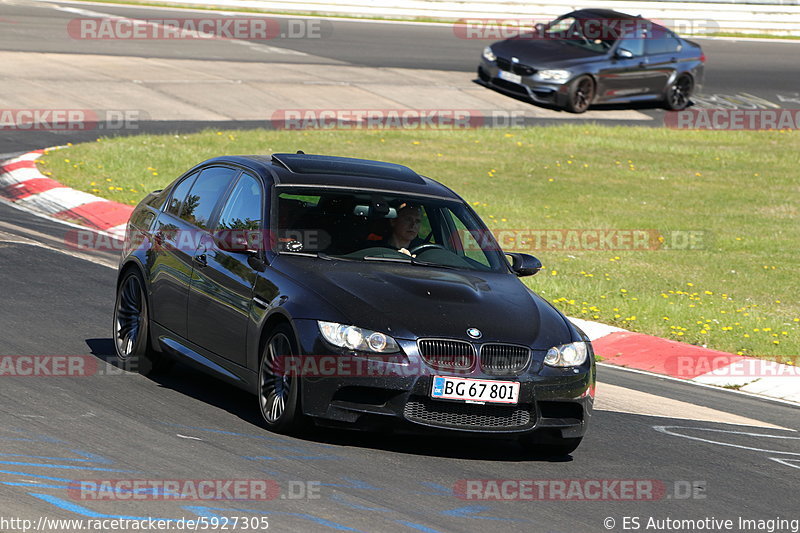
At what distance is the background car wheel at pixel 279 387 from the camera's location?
715cm

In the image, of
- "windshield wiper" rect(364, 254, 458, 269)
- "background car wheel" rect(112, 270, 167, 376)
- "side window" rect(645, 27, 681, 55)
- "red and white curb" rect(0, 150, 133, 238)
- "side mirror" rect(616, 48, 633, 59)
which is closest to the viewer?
"windshield wiper" rect(364, 254, 458, 269)

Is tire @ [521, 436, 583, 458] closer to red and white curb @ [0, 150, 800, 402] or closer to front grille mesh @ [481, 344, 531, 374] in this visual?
front grille mesh @ [481, 344, 531, 374]

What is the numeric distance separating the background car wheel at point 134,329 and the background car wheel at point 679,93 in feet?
65.2

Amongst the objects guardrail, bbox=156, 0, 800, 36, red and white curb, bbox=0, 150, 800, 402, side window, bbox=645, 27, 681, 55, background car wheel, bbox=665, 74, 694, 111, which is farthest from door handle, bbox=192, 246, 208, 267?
guardrail, bbox=156, 0, 800, 36

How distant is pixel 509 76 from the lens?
2561cm

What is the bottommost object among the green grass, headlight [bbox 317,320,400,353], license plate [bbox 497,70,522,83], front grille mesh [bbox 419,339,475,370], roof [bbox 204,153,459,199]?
the green grass

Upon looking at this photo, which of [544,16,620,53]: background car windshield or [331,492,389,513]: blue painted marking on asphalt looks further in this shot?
[544,16,620,53]: background car windshield

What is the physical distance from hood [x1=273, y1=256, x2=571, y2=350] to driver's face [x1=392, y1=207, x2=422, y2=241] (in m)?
0.34

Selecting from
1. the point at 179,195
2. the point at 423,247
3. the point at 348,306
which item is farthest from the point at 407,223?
the point at 179,195

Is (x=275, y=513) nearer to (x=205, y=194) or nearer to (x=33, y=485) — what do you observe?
(x=33, y=485)

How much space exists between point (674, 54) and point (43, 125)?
44.8 feet

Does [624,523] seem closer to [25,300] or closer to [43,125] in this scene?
[25,300]

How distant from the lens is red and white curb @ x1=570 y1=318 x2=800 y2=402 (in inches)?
420

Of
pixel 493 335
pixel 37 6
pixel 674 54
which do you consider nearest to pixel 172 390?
pixel 493 335
